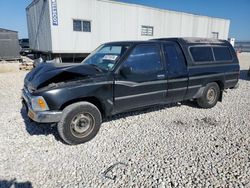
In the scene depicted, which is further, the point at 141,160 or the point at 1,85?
the point at 1,85

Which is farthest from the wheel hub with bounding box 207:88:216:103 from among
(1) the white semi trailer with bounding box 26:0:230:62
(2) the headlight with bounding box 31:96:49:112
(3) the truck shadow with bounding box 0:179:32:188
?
(1) the white semi trailer with bounding box 26:0:230:62

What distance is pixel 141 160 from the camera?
3117mm

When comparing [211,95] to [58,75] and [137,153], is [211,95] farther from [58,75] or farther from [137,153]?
[58,75]

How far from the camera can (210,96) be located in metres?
5.55

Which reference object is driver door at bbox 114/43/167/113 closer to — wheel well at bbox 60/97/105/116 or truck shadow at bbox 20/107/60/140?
wheel well at bbox 60/97/105/116

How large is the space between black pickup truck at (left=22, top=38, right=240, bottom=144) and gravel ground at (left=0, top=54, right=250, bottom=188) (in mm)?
461

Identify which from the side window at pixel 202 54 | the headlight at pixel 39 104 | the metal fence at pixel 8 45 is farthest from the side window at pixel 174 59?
the metal fence at pixel 8 45

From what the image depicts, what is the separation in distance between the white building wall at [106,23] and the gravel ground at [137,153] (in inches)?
291

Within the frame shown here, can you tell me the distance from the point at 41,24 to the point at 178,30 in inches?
407

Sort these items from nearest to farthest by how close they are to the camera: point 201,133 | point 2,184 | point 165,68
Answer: point 2,184 < point 201,133 < point 165,68

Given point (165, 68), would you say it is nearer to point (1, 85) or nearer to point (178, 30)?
point (1, 85)

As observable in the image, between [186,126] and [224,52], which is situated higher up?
[224,52]

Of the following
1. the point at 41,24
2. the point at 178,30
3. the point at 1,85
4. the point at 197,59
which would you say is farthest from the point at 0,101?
the point at 178,30

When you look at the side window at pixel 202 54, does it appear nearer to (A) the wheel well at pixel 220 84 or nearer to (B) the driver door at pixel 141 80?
(A) the wheel well at pixel 220 84
